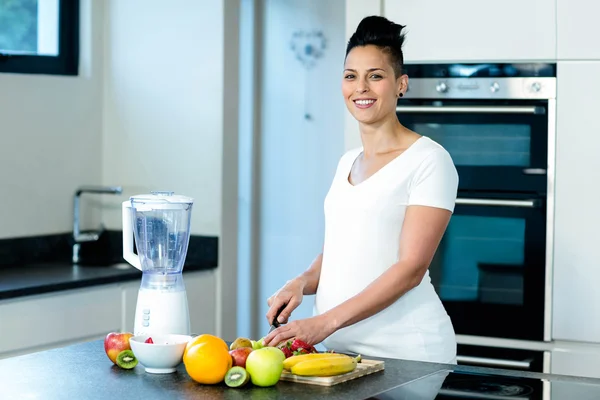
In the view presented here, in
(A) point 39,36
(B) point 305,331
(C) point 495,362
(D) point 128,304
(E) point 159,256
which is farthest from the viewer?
(A) point 39,36

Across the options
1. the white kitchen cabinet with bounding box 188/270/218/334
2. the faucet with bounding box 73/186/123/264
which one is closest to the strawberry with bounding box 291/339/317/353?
the white kitchen cabinet with bounding box 188/270/218/334

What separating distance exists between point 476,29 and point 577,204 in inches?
27.4

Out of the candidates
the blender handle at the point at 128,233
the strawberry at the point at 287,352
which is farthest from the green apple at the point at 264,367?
the blender handle at the point at 128,233

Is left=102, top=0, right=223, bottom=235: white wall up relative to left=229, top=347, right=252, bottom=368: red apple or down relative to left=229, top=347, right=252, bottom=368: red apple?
up

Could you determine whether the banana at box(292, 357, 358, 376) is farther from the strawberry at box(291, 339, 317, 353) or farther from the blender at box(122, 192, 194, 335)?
the blender at box(122, 192, 194, 335)

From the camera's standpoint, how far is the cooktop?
169 cm

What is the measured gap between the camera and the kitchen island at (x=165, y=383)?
1684mm

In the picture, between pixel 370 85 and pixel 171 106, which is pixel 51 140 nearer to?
pixel 171 106

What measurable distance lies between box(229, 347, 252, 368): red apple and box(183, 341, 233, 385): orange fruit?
2 cm

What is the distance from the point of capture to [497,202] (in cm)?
331

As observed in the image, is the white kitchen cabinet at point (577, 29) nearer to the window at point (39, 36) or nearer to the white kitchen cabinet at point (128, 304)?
the white kitchen cabinet at point (128, 304)

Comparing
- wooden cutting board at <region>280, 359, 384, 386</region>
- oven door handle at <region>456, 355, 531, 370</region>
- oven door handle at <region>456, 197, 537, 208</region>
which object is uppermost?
oven door handle at <region>456, 197, 537, 208</region>

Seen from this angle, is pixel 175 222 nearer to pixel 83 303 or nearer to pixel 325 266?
pixel 325 266

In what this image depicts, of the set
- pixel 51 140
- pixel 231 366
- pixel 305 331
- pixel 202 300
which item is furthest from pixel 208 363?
pixel 51 140
